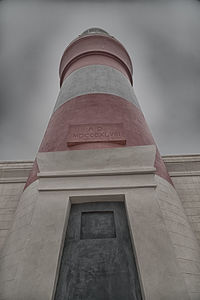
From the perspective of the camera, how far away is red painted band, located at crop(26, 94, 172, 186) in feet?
14.0

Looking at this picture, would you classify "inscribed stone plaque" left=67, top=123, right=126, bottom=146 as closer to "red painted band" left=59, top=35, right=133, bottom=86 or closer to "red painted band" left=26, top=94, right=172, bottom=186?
"red painted band" left=26, top=94, right=172, bottom=186

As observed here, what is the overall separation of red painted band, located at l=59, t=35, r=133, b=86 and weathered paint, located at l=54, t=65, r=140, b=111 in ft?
3.57

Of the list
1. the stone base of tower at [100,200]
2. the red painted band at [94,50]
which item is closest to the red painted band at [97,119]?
the stone base of tower at [100,200]

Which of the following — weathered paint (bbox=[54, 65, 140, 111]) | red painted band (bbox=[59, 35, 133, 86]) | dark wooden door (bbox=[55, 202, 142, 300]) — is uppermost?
red painted band (bbox=[59, 35, 133, 86])

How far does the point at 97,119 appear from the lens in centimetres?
464

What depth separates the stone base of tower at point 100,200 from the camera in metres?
→ 2.50

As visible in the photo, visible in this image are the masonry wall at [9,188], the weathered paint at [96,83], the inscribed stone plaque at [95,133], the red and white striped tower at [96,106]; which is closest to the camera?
the inscribed stone plaque at [95,133]

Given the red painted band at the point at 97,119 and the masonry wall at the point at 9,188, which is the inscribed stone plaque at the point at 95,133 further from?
the masonry wall at the point at 9,188

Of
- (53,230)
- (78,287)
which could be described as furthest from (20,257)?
(78,287)

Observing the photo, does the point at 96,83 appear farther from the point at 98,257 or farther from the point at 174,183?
the point at 98,257

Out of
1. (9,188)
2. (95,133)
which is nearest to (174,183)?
(95,133)

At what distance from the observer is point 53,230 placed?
9.78ft

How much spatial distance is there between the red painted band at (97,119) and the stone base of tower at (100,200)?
37 centimetres

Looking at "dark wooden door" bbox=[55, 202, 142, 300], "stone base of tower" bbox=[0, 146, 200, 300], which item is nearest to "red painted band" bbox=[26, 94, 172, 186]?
"stone base of tower" bbox=[0, 146, 200, 300]
